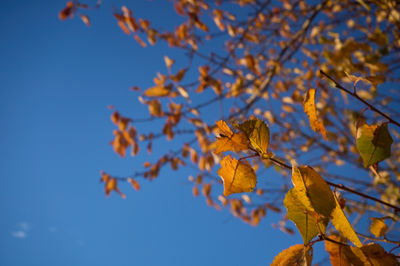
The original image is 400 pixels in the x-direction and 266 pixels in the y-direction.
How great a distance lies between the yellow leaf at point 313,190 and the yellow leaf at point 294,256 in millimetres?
74

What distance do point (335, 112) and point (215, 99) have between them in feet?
4.56

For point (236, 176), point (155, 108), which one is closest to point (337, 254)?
point (236, 176)

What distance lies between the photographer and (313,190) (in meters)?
0.33

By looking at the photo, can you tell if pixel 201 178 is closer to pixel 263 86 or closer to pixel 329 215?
pixel 263 86

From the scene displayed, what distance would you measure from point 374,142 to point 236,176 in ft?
0.89

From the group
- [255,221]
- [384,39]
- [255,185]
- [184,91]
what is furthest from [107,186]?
[384,39]

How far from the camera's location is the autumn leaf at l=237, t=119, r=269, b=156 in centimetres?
37

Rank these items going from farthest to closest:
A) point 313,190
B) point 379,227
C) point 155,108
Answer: point 155,108
point 379,227
point 313,190

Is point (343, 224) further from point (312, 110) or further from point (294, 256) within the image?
point (312, 110)

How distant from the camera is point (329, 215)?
1.06ft

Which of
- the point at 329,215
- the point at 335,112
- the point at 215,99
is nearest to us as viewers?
the point at 329,215

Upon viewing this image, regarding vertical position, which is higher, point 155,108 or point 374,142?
point 155,108

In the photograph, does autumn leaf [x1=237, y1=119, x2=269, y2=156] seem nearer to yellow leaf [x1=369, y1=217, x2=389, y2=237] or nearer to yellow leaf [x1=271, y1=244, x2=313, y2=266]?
yellow leaf [x1=271, y1=244, x2=313, y2=266]

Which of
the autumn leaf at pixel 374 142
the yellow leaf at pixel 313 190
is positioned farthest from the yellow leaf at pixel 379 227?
the yellow leaf at pixel 313 190
